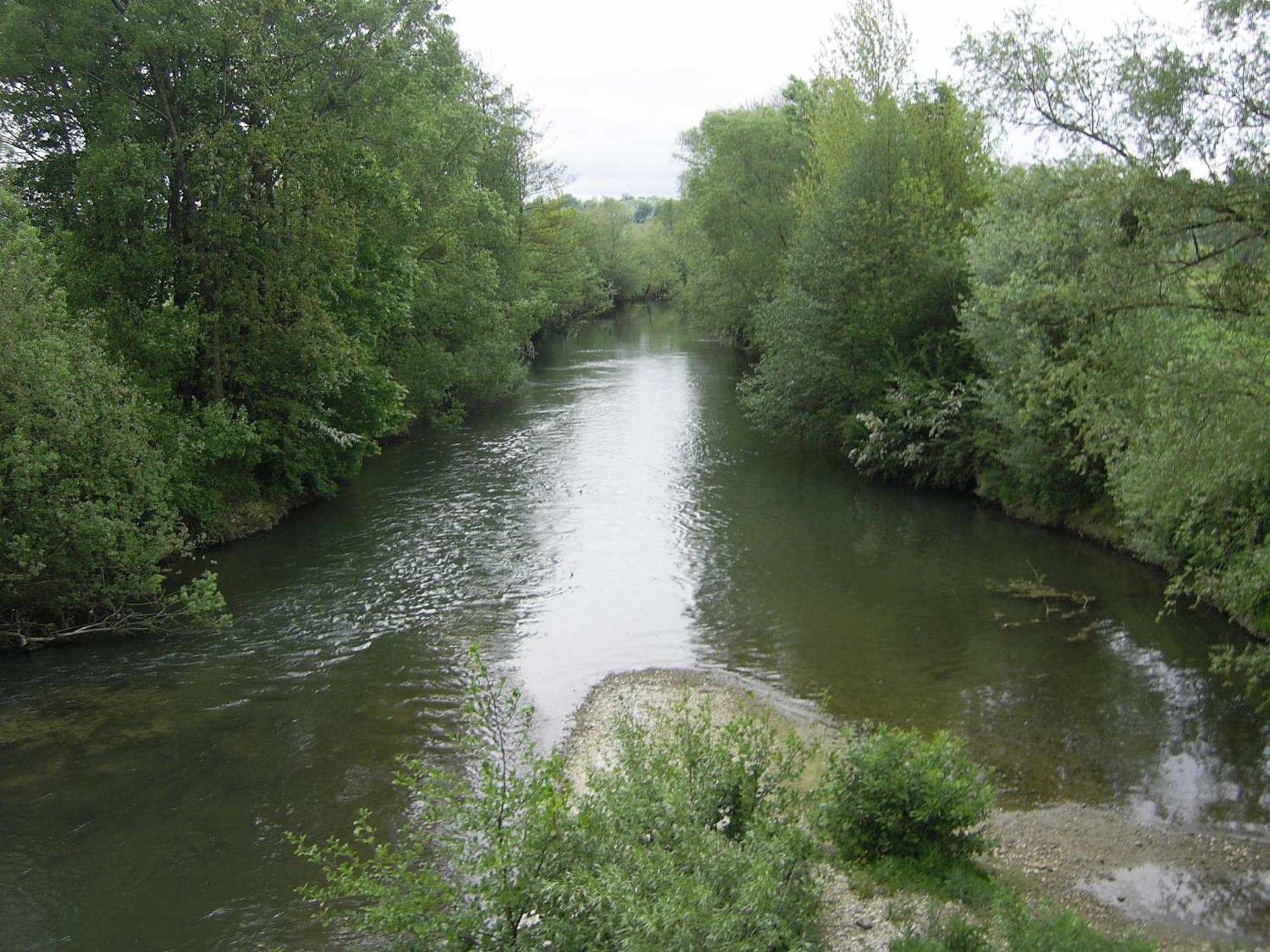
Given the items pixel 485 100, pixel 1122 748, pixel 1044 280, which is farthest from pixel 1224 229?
pixel 485 100

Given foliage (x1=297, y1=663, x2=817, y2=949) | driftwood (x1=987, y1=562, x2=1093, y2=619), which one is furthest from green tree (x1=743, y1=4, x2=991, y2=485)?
foliage (x1=297, y1=663, x2=817, y2=949)

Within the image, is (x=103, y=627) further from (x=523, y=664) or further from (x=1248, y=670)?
(x=1248, y=670)

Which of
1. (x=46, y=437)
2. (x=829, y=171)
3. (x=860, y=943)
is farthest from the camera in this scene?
(x=829, y=171)

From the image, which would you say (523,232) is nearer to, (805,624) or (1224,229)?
(805,624)

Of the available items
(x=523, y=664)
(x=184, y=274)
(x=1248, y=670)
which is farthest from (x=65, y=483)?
(x=1248, y=670)

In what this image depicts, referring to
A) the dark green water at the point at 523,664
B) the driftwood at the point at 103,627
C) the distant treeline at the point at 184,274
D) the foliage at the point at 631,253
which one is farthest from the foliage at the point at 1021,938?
the foliage at the point at 631,253

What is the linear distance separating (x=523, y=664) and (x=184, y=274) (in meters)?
12.9

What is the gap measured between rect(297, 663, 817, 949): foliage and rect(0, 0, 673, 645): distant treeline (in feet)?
34.1

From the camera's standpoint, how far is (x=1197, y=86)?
11664 millimetres

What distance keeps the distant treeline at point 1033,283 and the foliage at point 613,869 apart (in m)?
7.20

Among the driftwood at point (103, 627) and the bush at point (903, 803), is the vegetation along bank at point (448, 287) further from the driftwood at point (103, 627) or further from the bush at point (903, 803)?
the bush at point (903, 803)

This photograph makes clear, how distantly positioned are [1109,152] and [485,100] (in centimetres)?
3622

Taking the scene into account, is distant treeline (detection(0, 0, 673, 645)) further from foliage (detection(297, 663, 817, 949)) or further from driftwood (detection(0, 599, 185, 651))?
foliage (detection(297, 663, 817, 949))

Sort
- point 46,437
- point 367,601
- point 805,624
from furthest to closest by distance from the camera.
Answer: point 367,601 < point 805,624 < point 46,437
